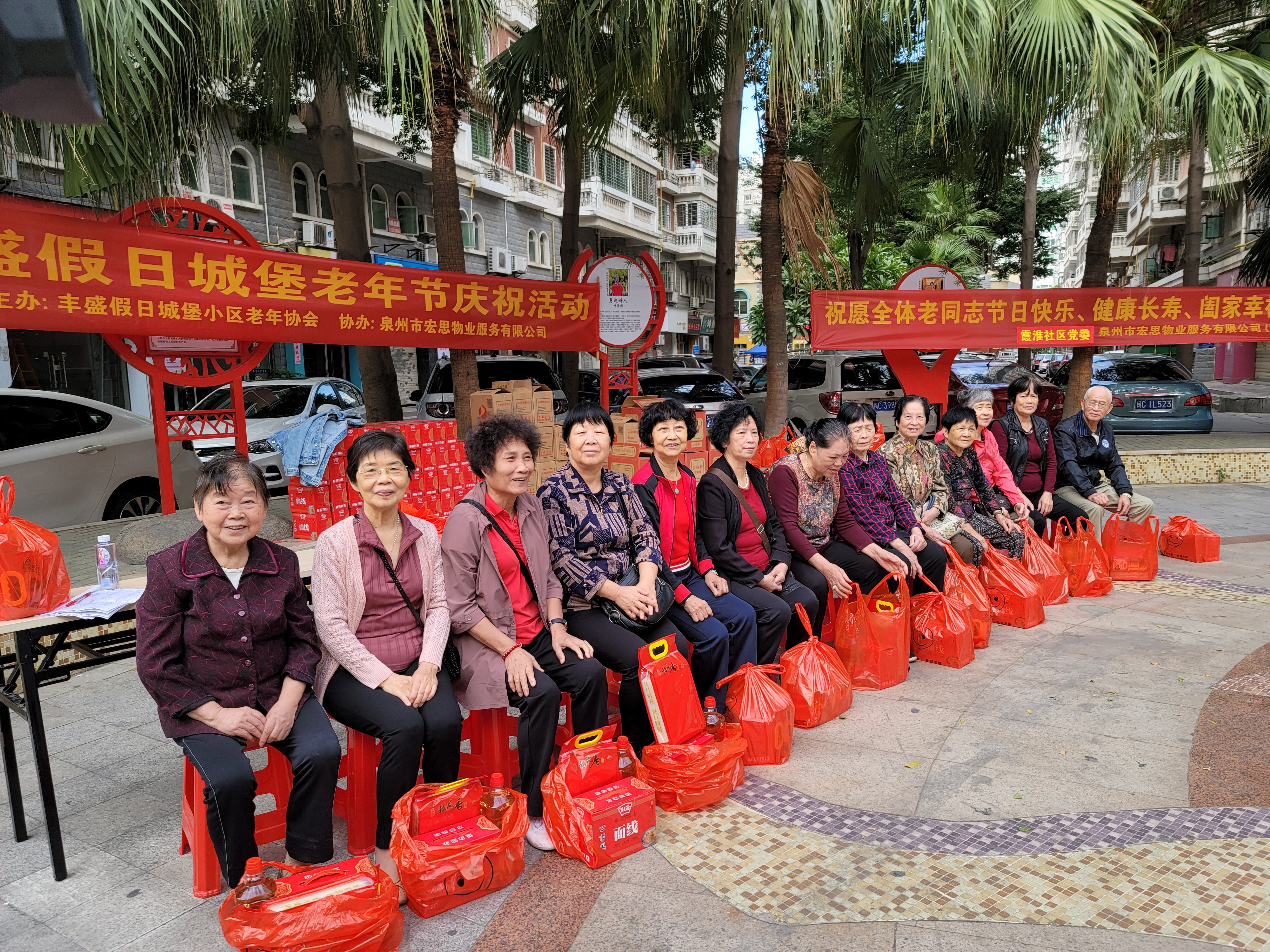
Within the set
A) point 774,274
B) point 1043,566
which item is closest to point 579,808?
point 1043,566

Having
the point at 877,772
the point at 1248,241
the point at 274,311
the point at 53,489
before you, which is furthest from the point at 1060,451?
the point at 1248,241

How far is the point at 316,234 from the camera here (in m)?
16.6

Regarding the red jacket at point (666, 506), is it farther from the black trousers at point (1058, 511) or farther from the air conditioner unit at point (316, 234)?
the air conditioner unit at point (316, 234)

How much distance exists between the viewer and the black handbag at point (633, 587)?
3.48m

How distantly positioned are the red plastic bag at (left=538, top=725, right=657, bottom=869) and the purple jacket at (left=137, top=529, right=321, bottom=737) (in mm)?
877

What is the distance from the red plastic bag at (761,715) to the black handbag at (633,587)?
39 centimetres

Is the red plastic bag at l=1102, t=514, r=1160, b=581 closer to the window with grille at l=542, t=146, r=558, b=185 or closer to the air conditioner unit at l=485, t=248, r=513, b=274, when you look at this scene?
the air conditioner unit at l=485, t=248, r=513, b=274

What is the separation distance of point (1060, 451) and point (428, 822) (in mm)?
5425

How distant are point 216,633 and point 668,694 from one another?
1.57m

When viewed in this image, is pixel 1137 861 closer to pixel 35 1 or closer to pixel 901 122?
pixel 35 1

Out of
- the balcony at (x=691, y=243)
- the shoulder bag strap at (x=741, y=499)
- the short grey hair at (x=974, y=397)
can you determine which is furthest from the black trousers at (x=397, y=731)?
the balcony at (x=691, y=243)

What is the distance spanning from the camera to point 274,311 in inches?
231

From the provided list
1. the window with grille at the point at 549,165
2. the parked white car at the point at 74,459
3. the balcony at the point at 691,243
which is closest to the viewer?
the parked white car at the point at 74,459

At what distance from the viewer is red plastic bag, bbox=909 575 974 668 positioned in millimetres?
4512
